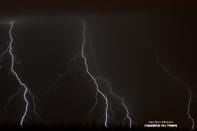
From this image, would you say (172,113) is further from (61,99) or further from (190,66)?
(61,99)

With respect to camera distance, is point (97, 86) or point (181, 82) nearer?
point (181, 82)

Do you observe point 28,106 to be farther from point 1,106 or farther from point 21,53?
point 21,53

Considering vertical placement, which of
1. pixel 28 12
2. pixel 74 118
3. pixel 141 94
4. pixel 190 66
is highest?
pixel 28 12

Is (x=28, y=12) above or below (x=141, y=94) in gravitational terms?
above

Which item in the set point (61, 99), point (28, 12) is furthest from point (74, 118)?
point (28, 12)

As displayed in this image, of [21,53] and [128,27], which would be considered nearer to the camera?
[128,27]

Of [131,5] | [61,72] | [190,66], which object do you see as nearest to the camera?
[131,5]

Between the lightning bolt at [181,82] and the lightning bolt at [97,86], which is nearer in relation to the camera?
the lightning bolt at [181,82]

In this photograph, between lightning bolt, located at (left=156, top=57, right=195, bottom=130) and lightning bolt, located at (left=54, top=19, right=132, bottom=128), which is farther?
lightning bolt, located at (left=54, top=19, right=132, bottom=128)

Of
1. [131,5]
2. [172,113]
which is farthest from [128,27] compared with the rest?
[172,113]

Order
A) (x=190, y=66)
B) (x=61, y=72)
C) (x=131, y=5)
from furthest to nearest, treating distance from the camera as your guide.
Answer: (x=61, y=72) < (x=190, y=66) < (x=131, y=5)
